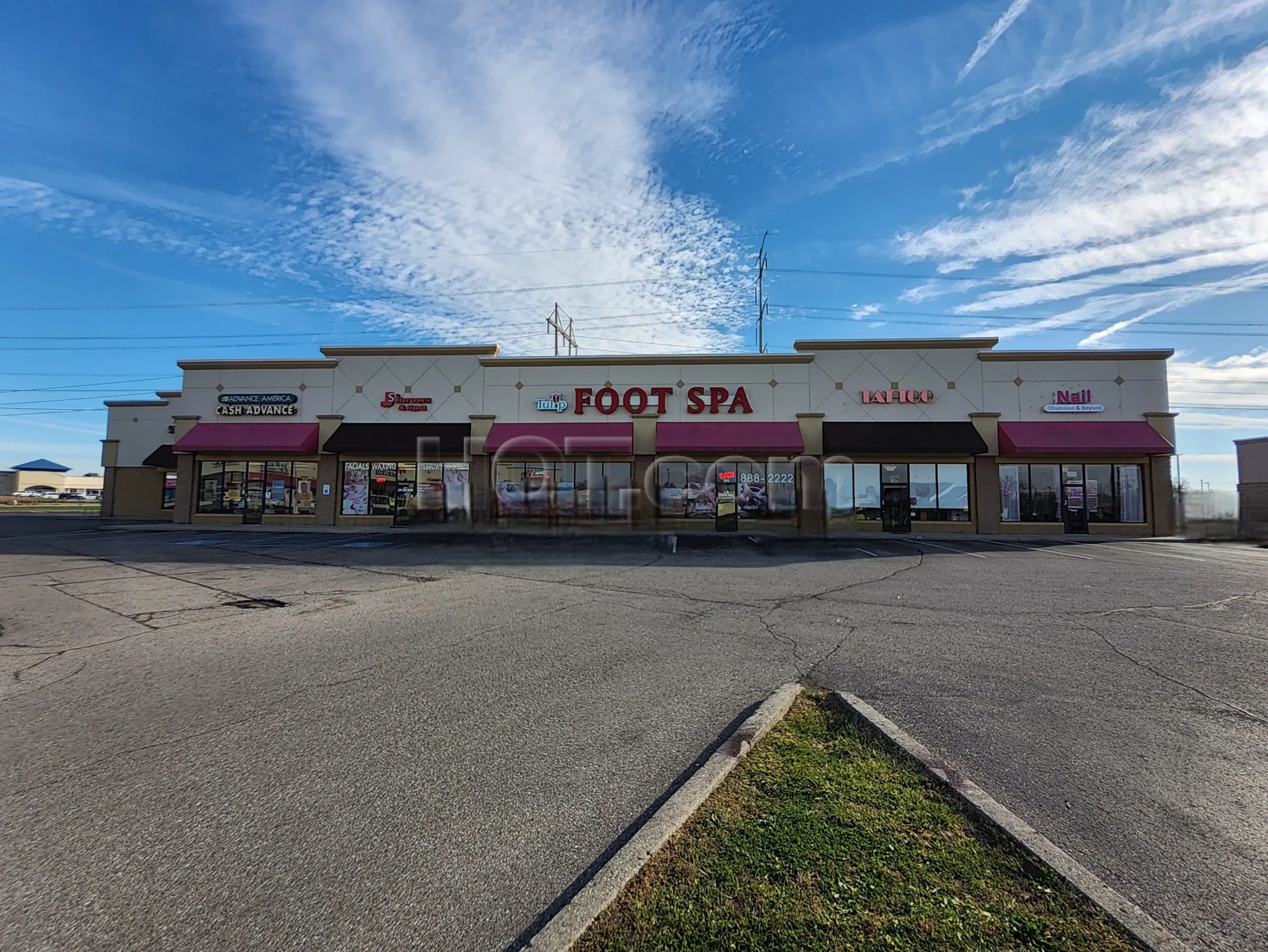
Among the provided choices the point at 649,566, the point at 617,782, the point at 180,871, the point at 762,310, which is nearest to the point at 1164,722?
the point at 617,782

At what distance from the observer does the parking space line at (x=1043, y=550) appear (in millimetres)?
16312

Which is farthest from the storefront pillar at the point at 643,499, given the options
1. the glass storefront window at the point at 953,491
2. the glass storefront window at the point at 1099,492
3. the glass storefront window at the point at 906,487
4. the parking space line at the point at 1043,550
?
the glass storefront window at the point at 1099,492

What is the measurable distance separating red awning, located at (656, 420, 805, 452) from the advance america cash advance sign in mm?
16566

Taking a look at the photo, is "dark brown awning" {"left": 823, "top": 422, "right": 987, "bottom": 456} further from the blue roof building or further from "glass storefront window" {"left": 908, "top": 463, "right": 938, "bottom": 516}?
the blue roof building

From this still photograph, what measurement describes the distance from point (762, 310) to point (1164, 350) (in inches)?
667

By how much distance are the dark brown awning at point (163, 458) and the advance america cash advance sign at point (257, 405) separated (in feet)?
15.8

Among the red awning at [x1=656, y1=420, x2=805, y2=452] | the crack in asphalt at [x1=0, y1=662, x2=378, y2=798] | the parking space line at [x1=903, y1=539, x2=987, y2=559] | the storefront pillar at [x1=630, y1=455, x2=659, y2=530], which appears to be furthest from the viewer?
the storefront pillar at [x1=630, y1=455, x2=659, y2=530]

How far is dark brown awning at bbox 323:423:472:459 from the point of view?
83.5ft

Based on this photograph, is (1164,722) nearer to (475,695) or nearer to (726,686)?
(726,686)

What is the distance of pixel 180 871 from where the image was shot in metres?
2.83

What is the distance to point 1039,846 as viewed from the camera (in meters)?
2.91

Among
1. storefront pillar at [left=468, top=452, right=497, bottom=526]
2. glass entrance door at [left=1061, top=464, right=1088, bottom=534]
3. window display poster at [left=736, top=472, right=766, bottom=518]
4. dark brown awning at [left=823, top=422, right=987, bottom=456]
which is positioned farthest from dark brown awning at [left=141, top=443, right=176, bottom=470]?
glass entrance door at [left=1061, top=464, right=1088, bottom=534]

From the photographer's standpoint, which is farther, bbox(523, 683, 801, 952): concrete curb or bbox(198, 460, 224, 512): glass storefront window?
bbox(198, 460, 224, 512): glass storefront window

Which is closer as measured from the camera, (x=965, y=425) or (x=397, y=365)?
(x=965, y=425)
